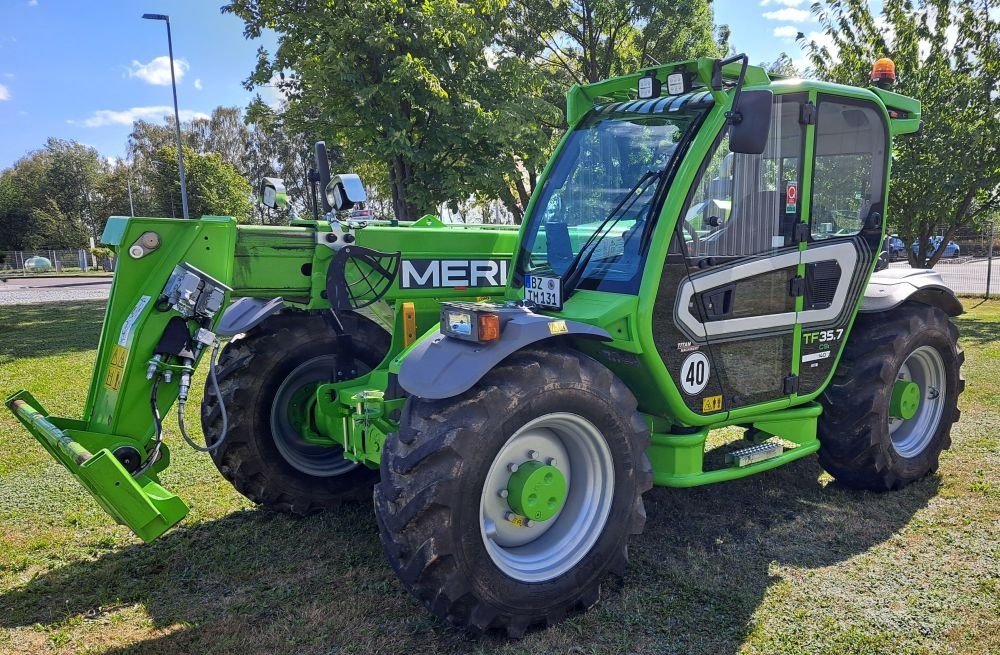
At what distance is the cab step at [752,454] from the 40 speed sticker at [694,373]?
0.50 meters

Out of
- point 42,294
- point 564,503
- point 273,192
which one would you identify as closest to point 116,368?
point 273,192

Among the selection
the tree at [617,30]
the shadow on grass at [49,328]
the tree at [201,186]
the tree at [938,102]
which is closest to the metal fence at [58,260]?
the tree at [201,186]

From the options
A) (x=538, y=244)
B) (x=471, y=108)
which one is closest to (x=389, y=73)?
(x=471, y=108)

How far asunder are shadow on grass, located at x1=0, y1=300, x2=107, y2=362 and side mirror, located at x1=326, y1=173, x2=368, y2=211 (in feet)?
30.7

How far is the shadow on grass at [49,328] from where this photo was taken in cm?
1187

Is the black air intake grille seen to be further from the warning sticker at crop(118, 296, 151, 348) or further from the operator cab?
the warning sticker at crop(118, 296, 151, 348)

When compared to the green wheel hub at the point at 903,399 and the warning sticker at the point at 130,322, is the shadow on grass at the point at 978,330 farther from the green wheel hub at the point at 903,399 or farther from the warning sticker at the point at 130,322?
the warning sticker at the point at 130,322

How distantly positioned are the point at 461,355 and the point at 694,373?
1404mm

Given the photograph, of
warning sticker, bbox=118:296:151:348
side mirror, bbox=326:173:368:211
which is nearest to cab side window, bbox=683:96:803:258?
side mirror, bbox=326:173:368:211

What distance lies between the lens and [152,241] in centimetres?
365

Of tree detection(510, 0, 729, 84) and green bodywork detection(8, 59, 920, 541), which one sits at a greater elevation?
tree detection(510, 0, 729, 84)

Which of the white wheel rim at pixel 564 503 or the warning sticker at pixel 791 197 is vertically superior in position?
the warning sticker at pixel 791 197

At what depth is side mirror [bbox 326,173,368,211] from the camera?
13.5ft

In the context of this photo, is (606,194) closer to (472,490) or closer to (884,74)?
(472,490)
